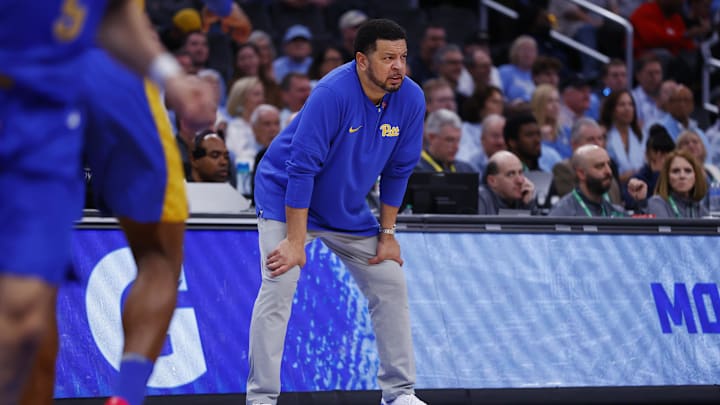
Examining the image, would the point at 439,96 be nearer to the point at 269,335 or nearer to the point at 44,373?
the point at 269,335

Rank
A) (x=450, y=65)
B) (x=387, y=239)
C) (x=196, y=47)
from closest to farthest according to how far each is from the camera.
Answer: (x=387, y=239) → (x=196, y=47) → (x=450, y=65)

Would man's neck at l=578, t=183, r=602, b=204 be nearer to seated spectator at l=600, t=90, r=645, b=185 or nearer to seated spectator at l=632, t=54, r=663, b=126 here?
seated spectator at l=600, t=90, r=645, b=185

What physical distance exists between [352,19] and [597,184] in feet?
16.6

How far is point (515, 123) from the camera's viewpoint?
33.5ft

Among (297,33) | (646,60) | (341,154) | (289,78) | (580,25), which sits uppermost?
(580,25)

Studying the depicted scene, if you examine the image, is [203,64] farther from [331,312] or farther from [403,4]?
[331,312]

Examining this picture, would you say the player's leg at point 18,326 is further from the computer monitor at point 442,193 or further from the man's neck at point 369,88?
the computer monitor at point 442,193

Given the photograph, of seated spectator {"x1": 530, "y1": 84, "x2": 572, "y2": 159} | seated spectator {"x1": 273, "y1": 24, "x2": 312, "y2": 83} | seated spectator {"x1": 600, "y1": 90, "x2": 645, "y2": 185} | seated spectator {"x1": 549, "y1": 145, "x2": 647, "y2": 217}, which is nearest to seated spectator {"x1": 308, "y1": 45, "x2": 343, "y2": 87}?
seated spectator {"x1": 273, "y1": 24, "x2": 312, "y2": 83}

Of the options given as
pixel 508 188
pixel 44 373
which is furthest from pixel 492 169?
pixel 44 373

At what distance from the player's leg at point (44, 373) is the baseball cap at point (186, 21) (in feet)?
26.1

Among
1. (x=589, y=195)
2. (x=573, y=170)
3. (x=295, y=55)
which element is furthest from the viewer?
(x=295, y=55)

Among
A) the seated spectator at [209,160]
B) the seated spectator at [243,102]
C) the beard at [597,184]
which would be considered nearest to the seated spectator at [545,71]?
the seated spectator at [243,102]

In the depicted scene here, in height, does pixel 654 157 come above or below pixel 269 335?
above

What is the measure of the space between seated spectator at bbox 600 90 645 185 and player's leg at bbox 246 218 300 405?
636 cm
